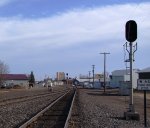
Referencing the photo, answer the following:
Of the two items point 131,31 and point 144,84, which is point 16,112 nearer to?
point 131,31

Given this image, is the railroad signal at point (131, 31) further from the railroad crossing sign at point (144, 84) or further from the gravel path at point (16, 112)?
the gravel path at point (16, 112)

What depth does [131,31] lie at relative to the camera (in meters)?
22.0

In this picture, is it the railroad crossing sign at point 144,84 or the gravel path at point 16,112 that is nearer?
the railroad crossing sign at point 144,84

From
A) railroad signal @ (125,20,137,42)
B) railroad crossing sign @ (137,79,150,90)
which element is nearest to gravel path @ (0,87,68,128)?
railroad crossing sign @ (137,79,150,90)

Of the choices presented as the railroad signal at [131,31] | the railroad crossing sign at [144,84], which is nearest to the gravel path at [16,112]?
the railroad crossing sign at [144,84]

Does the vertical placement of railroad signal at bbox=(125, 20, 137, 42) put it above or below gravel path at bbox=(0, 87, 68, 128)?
above

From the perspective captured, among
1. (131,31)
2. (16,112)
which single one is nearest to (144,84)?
(131,31)

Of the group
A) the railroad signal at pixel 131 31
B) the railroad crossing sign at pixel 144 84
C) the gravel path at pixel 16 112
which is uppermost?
the railroad signal at pixel 131 31

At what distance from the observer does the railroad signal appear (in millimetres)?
21750

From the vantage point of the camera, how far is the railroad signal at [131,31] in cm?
2175

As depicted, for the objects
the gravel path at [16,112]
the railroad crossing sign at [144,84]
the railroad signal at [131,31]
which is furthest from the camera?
the gravel path at [16,112]

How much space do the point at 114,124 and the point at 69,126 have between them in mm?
2202

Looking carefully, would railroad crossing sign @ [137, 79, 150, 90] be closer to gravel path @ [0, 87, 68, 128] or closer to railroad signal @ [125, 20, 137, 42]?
railroad signal @ [125, 20, 137, 42]

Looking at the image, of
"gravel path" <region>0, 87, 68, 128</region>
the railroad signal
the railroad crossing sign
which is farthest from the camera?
"gravel path" <region>0, 87, 68, 128</region>
